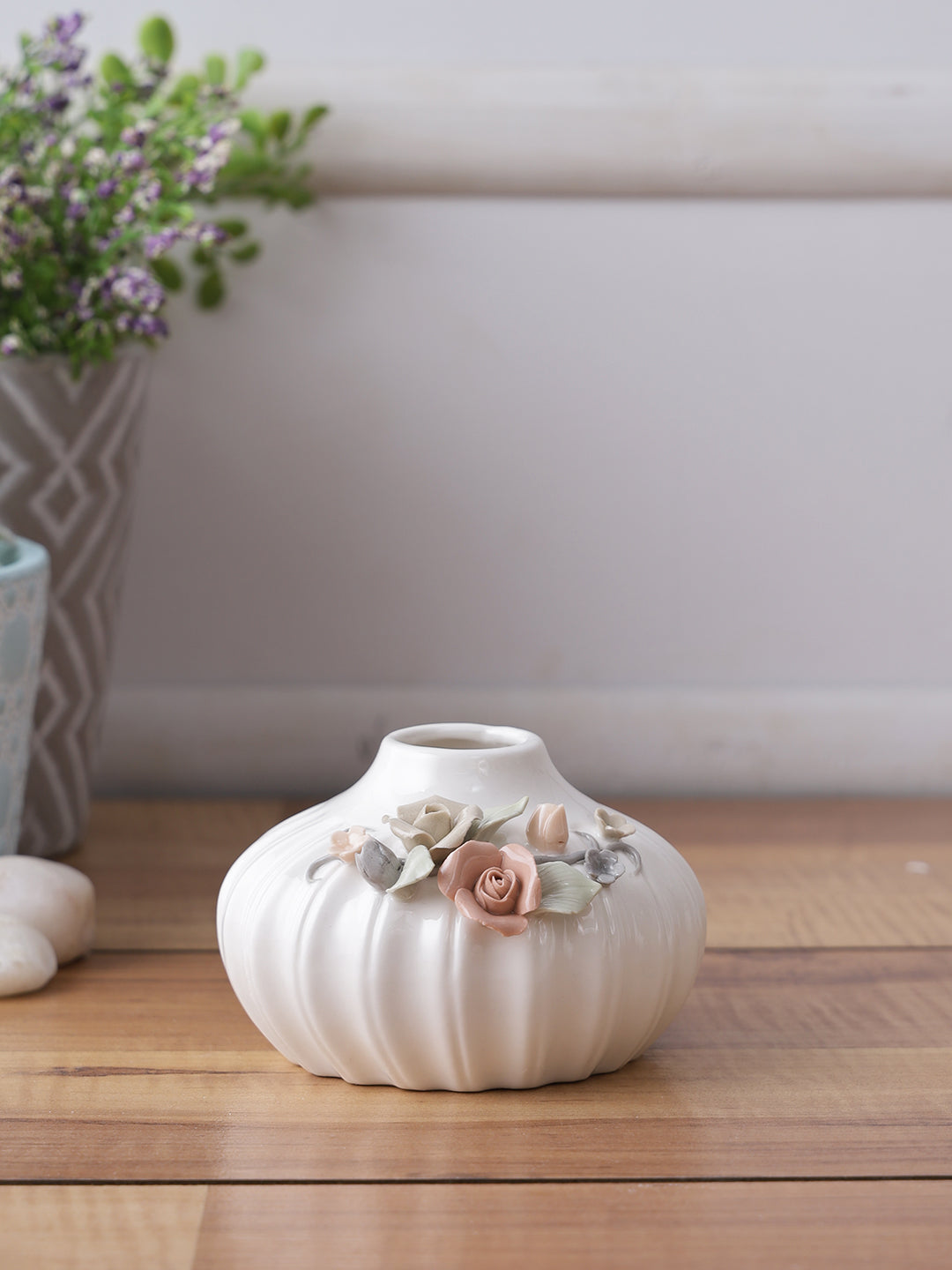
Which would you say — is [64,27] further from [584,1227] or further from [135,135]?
[584,1227]

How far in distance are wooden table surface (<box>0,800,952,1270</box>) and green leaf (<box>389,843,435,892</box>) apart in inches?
3.1

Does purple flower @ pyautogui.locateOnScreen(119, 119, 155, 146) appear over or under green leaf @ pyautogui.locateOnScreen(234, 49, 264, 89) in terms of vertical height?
under

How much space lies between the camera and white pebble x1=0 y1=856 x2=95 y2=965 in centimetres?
57

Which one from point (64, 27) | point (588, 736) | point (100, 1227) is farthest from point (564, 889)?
point (64, 27)

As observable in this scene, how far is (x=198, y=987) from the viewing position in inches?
21.8

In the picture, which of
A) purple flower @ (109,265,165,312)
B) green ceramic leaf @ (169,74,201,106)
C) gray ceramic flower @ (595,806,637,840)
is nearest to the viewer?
gray ceramic flower @ (595,806,637,840)

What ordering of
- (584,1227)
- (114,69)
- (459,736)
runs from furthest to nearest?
(114,69) < (459,736) < (584,1227)

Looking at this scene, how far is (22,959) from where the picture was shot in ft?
1.78

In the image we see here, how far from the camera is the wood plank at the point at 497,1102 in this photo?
16.0 inches

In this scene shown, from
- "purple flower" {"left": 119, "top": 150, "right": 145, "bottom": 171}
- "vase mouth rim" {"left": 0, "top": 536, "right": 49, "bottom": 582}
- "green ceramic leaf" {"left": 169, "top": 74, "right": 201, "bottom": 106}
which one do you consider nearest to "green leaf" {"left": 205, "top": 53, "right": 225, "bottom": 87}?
"green ceramic leaf" {"left": 169, "top": 74, "right": 201, "bottom": 106}

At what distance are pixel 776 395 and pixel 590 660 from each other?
0.69 feet

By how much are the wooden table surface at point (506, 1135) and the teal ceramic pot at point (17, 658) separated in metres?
0.08

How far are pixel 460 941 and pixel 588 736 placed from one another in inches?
17.9

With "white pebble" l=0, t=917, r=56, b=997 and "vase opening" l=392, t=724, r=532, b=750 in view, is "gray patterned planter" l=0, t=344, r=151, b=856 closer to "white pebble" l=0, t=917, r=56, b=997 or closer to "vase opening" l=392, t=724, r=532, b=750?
"white pebble" l=0, t=917, r=56, b=997
